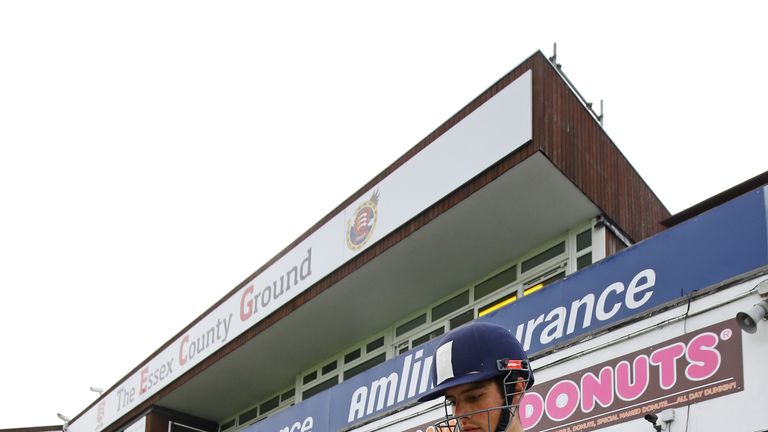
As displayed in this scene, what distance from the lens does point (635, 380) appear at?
1053cm

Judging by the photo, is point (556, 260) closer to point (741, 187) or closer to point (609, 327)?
point (741, 187)

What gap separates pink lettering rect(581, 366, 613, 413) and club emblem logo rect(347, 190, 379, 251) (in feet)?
21.9

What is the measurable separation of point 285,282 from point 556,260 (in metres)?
5.81

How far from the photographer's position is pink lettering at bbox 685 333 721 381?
9.78 meters

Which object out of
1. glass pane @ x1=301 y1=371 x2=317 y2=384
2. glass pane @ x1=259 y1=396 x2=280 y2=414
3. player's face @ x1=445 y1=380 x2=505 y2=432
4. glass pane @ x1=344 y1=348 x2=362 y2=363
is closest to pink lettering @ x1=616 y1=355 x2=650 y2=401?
player's face @ x1=445 y1=380 x2=505 y2=432

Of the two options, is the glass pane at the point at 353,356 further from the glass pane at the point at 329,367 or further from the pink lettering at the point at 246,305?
the pink lettering at the point at 246,305

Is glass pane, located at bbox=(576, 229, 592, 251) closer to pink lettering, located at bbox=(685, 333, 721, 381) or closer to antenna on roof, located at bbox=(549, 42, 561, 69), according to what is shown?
antenna on roof, located at bbox=(549, 42, 561, 69)

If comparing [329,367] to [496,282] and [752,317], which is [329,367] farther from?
[752,317]

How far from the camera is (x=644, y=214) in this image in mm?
17344

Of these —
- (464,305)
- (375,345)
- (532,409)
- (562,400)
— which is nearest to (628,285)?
(562,400)

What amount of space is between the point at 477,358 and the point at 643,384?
7.12 metres

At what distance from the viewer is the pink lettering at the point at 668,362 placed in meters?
10.1

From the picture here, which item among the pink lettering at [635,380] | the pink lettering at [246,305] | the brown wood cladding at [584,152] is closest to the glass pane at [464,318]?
the brown wood cladding at [584,152]

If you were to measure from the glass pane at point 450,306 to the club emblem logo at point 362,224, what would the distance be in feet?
6.84
